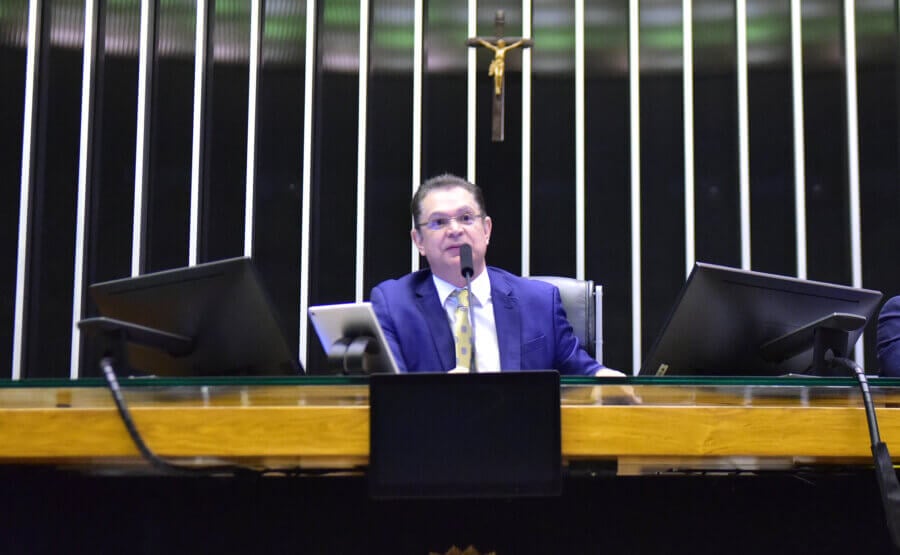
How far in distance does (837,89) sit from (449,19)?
1700 mm

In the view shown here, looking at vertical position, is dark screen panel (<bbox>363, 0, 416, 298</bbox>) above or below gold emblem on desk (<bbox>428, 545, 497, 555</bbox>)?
above

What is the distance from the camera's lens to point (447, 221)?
9.72 ft

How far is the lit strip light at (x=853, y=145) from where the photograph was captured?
14.7 feet

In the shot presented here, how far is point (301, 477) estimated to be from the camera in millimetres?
1464

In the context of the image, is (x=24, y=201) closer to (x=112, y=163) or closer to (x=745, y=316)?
(x=112, y=163)

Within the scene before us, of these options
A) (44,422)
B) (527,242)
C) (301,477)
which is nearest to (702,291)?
(301,477)

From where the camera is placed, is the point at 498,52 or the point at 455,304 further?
the point at 498,52

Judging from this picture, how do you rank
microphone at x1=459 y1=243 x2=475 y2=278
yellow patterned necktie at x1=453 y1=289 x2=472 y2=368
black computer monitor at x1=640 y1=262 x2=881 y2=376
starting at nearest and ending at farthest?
black computer monitor at x1=640 y1=262 x2=881 y2=376
microphone at x1=459 y1=243 x2=475 y2=278
yellow patterned necktie at x1=453 y1=289 x2=472 y2=368

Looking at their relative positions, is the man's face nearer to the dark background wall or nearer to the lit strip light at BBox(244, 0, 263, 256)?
the dark background wall

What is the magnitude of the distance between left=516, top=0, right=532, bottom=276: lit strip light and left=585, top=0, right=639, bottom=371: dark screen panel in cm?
25

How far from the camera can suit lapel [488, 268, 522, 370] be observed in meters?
2.87

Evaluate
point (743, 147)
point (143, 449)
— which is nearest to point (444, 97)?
point (743, 147)

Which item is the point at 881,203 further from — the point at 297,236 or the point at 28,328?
the point at 28,328

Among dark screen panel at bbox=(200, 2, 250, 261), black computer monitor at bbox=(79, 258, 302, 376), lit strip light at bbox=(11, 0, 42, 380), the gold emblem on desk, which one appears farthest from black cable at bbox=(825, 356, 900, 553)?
lit strip light at bbox=(11, 0, 42, 380)
